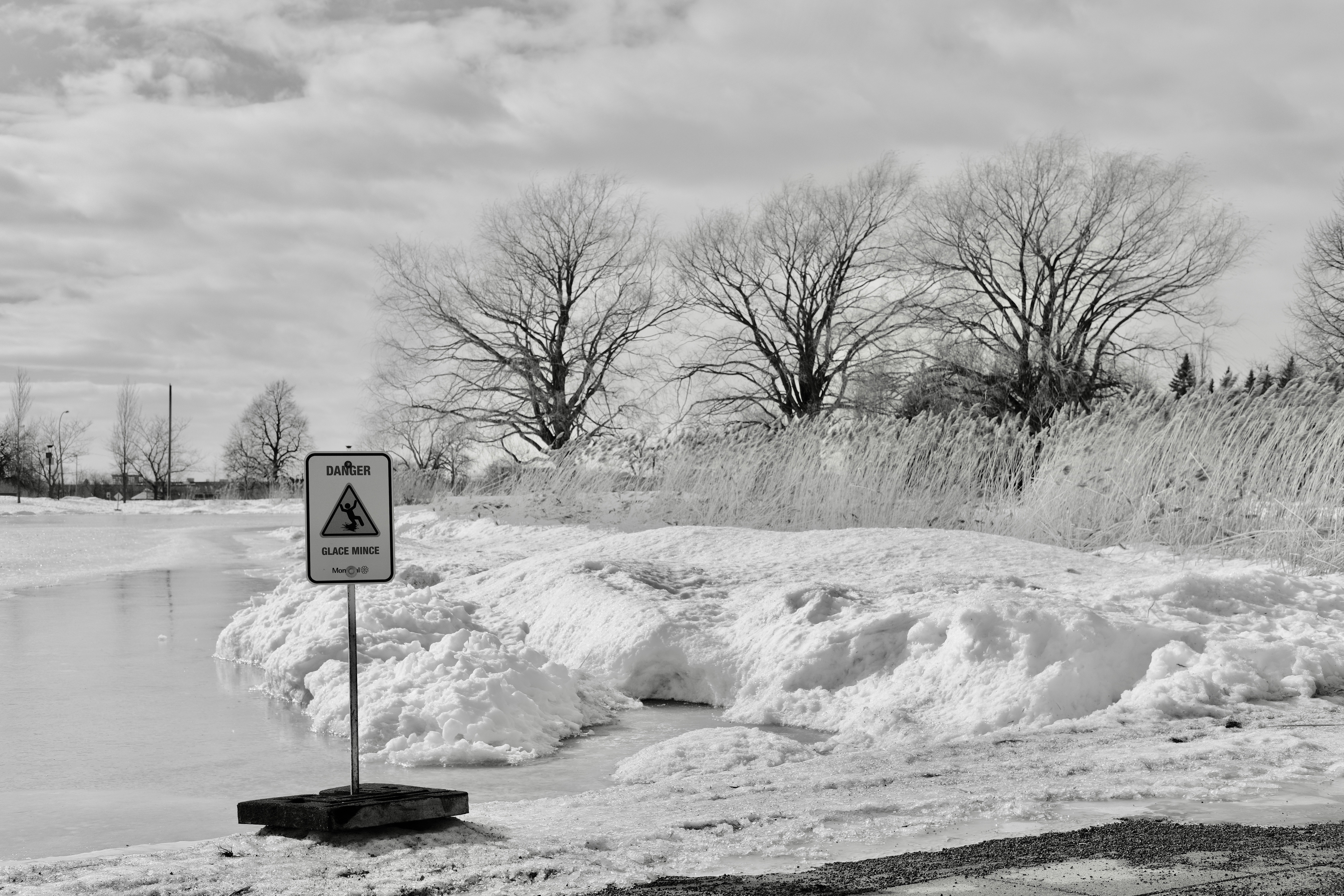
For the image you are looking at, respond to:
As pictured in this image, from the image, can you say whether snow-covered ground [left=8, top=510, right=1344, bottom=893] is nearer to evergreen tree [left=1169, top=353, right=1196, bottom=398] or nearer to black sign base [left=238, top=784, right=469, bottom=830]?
black sign base [left=238, top=784, right=469, bottom=830]

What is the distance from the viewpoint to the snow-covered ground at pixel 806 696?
14.4ft

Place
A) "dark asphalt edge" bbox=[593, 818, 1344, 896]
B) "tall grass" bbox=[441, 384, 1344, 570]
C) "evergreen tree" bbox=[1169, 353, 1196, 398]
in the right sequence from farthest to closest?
"evergreen tree" bbox=[1169, 353, 1196, 398] → "tall grass" bbox=[441, 384, 1344, 570] → "dark asphalt edge" bbox=[593, 818, 1344, 896]

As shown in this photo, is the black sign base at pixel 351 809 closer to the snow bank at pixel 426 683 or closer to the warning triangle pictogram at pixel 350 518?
the warning triangle pictogram at pixel 350 518

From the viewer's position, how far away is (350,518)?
5.09 meters

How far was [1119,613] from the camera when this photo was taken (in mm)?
8367

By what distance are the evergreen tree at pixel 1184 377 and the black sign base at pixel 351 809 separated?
2475cm

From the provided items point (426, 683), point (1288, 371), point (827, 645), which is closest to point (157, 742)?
point (426, 683)

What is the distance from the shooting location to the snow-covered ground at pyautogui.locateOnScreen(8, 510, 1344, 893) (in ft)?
14.4

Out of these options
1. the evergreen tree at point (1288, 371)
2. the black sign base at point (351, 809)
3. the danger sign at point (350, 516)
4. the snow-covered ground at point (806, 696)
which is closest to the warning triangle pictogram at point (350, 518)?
the danger sign at point (350, 516)

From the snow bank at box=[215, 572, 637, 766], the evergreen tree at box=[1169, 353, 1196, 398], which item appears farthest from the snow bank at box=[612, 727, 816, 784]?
the evergreen tree at box=[1169, 353, 1196, 398]

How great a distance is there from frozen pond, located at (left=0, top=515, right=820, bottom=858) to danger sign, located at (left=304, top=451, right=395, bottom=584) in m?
1.29

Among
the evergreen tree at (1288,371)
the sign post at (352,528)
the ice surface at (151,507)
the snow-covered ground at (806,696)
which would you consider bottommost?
the snow-covered ground at (806,696)

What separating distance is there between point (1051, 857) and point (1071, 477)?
1036cm

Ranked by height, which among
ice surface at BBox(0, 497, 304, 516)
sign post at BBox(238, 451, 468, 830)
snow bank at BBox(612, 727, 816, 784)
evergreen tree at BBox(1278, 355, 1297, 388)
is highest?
evergreen tree at BBox(1278, 355, 1297, 388)
